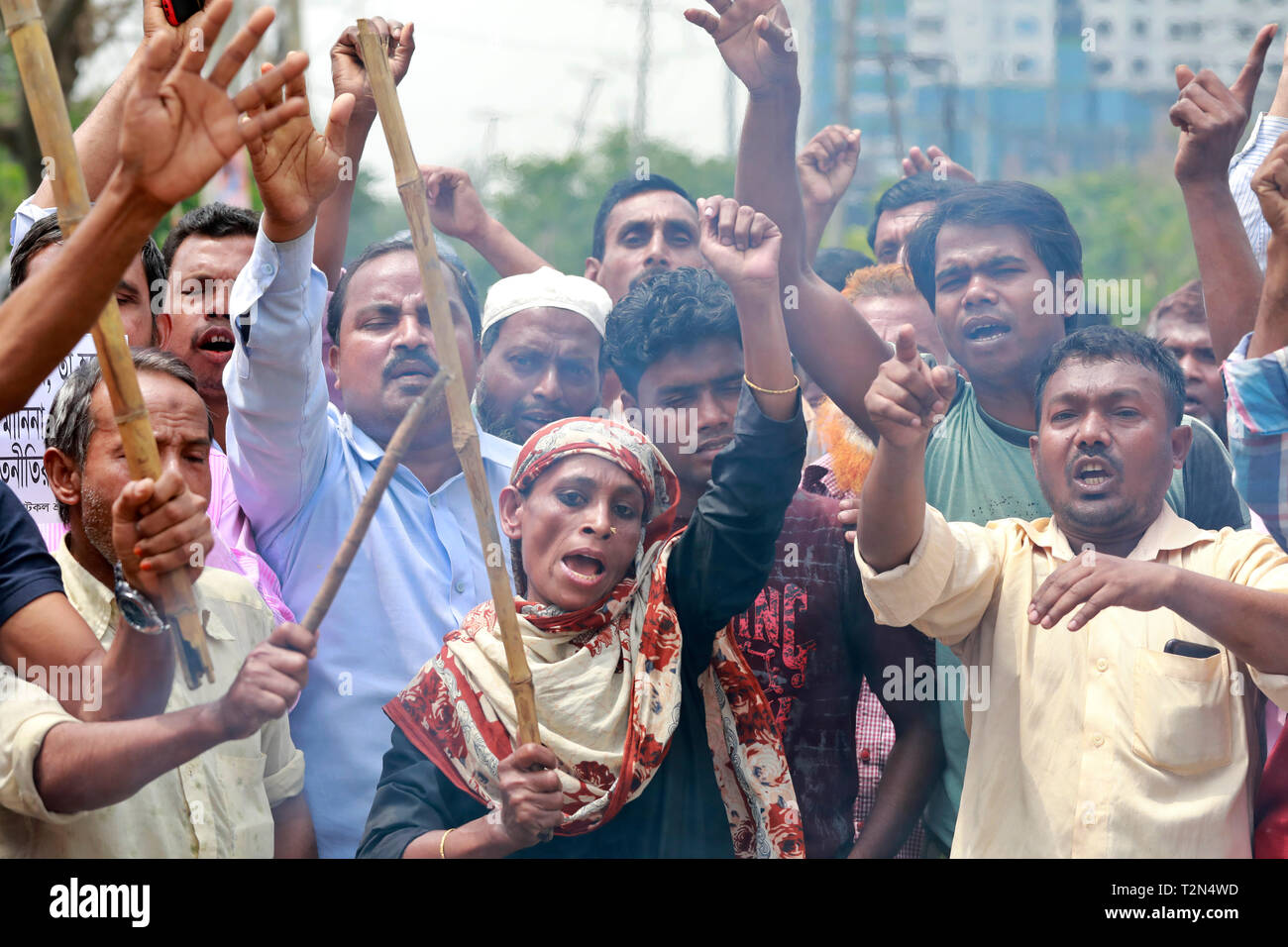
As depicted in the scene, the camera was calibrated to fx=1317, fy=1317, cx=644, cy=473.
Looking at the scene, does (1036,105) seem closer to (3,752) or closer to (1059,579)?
(1059,579)

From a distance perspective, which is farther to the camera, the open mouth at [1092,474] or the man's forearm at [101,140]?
the man's forearm at [101,140]

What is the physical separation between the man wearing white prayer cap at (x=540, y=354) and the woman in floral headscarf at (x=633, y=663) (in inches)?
21.7

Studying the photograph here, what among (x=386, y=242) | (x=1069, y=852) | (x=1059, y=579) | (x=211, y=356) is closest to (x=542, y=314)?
(x=386, y=242)

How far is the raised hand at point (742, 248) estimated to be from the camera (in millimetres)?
2783

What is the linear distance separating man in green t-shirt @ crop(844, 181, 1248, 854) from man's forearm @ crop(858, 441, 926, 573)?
488 mm

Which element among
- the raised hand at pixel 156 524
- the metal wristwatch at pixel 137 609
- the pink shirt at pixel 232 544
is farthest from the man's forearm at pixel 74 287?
the pink shirt at pixel 232 544

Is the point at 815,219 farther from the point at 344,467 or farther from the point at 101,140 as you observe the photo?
the point at 101,140

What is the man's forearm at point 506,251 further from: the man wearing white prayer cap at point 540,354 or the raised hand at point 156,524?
the raised hand at point 156,524

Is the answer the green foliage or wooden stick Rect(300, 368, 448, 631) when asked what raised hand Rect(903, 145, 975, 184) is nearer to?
the green foliage

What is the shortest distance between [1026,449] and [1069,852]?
3.06 feet

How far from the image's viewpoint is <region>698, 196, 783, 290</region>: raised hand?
278 centimetres

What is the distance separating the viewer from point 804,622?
304 centimetres

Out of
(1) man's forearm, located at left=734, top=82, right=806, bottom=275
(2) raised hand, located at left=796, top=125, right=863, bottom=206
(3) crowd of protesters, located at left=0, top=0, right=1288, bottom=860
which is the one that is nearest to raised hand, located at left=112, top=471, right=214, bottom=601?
(3) crowd of protesters, located at left=0, top=0, right=1288, bottom=860

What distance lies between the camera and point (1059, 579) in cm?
256
